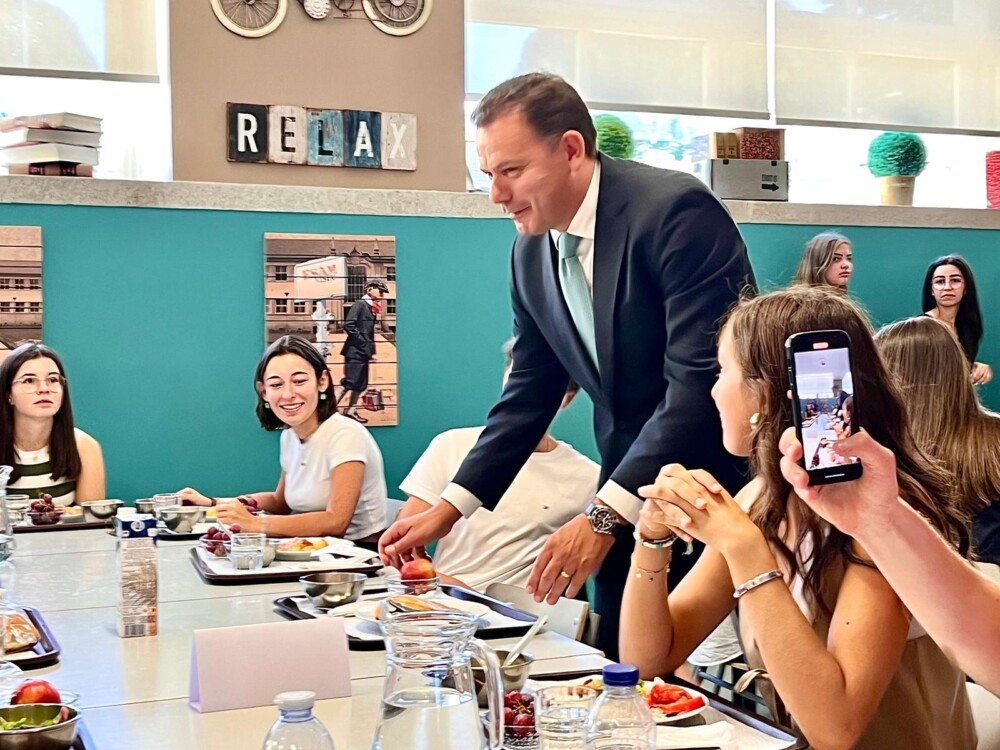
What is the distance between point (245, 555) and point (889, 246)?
4.01 m

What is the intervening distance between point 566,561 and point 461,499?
0.49m

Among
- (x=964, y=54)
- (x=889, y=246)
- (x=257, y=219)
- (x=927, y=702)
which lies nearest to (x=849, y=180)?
(x=889, y=246)

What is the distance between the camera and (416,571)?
2.28 metres

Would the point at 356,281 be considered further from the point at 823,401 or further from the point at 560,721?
the point at 823,401

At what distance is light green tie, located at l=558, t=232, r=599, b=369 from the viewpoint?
244cm

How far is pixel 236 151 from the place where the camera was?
15.4ft

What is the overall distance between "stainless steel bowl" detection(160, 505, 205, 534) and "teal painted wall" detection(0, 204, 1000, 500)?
1.32m

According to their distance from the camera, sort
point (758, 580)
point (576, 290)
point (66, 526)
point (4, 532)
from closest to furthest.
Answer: point (758, 580) → point (576, 290) → point (4, 532) → point (66, 526)

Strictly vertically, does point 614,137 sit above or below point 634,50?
below

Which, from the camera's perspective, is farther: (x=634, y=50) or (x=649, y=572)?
(x=634, y=50)

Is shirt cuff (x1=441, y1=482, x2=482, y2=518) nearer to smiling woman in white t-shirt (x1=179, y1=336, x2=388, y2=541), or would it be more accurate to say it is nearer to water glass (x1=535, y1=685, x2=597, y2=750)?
water glass (x1=535, y1=685, x2=597, y2=750)

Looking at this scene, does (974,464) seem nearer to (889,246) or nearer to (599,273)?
(599,273)

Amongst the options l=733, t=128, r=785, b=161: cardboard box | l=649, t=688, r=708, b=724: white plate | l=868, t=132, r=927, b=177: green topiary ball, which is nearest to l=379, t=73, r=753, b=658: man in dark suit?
l=649, t=688, r=708, b=724: white plate

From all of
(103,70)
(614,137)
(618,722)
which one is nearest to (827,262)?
(614,137)
